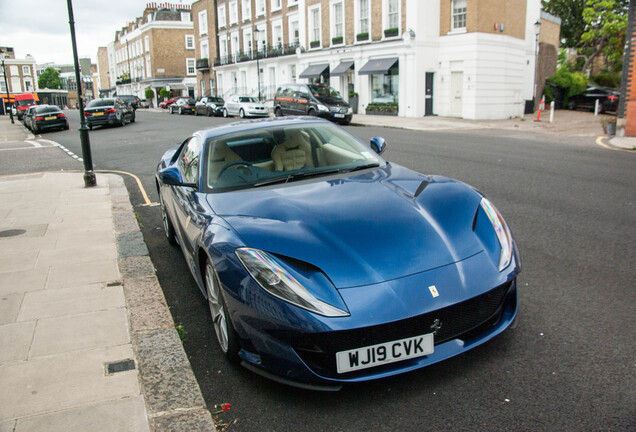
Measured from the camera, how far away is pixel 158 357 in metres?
3.19

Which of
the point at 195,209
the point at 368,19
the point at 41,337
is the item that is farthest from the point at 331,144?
the point at 368,19

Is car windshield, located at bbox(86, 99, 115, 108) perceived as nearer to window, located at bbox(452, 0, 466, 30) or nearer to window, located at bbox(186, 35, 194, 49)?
window, located at bbox(452, 0, 466, 30)

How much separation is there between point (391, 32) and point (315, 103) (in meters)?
8.94

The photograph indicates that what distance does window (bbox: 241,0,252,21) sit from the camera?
1877 inches

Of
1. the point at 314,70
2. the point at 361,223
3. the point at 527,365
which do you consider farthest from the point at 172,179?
the point at 314,70

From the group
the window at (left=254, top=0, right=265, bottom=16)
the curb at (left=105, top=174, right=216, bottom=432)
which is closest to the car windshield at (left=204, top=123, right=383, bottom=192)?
the curb at (left=105, top=174, right=216, bottom=432)

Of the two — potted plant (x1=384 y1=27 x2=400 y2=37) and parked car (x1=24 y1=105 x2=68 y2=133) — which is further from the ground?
potted plant (x1=384 y1=27 x2=400 y2=37)

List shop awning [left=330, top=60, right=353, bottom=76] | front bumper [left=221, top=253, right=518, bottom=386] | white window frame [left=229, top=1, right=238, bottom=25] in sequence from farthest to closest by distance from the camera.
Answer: white window frame [left=229, top=1, right=238, bottom=25], shop awning [left=330, top=60, right=353, bottom=76], front bumper [left=221, top=253, right=518, bottom=386]

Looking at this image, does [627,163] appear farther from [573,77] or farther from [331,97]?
[573,77]

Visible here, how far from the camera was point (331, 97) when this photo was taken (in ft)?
82.6

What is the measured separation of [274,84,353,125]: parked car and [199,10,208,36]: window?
34.3 m

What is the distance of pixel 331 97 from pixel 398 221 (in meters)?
22.9

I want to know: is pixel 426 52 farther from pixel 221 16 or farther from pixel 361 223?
pixel 221 16

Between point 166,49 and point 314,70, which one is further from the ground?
point 166,49
